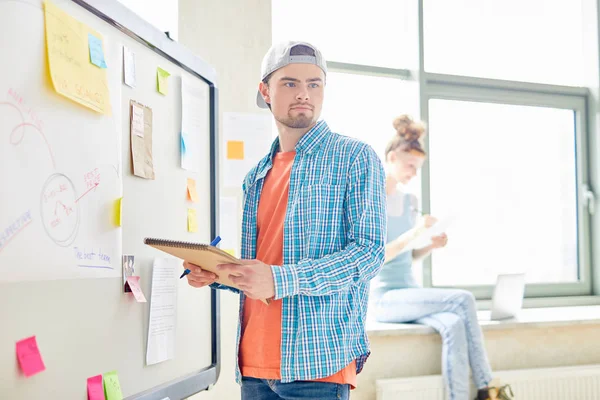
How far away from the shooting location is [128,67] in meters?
1.24

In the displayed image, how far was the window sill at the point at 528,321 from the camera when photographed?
9.13 feet

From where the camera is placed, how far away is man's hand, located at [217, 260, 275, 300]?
118 cm

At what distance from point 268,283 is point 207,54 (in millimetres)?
1556

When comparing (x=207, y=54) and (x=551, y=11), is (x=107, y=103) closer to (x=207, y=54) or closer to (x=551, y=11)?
(x=207, y=54)

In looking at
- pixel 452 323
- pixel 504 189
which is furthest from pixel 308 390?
pixel 504 189

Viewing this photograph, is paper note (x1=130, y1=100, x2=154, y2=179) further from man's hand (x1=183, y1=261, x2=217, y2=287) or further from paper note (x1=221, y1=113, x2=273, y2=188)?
paper note (x1=221, y1=113, x2=273, y2=188)

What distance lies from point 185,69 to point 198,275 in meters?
0.52

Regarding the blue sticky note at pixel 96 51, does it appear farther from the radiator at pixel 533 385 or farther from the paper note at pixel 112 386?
the radiator at pixel 533 385

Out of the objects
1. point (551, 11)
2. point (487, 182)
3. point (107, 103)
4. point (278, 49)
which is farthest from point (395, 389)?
point (551, 11)

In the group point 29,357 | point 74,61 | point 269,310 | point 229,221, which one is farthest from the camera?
point 229,221

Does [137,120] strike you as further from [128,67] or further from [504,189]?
[504,189]

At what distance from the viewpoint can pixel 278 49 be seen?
1463 millimetres

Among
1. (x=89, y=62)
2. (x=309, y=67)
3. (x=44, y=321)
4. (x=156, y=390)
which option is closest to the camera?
(x=44, y=321)

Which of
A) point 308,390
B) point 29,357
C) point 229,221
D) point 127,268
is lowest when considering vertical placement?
point 308,390
